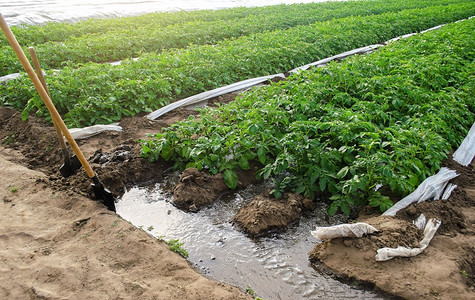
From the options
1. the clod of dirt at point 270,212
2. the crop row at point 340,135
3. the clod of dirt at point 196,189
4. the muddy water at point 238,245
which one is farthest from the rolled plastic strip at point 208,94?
the clod of dirt at point 270,212

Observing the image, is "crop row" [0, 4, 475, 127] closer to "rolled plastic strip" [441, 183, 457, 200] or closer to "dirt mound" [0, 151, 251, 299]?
"dirt mound" [0, 151, 251, 299]

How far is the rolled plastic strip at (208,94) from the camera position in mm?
6159

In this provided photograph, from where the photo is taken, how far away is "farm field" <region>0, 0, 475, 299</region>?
2.80 m

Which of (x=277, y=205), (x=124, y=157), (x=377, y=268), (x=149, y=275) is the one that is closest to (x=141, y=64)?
(x=124, y=157)

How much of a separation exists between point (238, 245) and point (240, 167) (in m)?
1.22

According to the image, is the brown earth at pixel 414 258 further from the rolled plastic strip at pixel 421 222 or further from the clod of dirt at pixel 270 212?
the clod of dirt at pixel 270 212

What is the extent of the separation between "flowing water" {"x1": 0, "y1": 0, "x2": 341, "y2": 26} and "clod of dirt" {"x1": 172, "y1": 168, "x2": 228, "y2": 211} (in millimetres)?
11528

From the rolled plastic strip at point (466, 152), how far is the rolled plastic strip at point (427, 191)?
2.39ft

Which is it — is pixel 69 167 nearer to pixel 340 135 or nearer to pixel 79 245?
pixel 79 245

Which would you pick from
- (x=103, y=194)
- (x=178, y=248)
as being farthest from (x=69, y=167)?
(x=178, y=248)

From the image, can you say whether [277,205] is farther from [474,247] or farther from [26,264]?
[26,264]

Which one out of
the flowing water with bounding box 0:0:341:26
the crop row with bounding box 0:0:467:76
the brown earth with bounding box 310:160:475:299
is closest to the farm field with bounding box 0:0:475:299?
the brown earth with bounding box 310:160:475:299

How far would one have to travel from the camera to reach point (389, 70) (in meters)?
6.45

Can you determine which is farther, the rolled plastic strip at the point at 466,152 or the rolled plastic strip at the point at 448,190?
the rolled plastic strip at the point at 466,152
